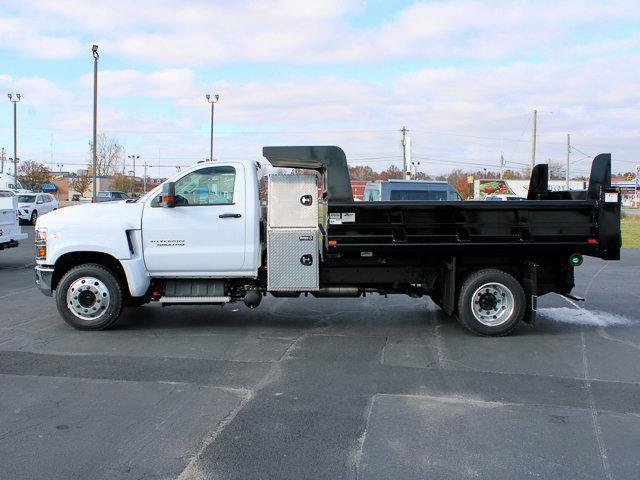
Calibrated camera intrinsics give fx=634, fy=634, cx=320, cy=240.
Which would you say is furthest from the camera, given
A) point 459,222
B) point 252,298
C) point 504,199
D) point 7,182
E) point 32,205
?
point 7,182

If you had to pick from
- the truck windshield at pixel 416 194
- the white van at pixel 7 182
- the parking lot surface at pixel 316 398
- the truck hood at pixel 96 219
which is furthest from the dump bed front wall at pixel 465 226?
the white van at pixel 7 182

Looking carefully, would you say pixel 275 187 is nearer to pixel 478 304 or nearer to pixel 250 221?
pixel 250 221

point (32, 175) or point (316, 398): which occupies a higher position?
point (32, 175)

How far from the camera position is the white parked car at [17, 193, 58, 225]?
108ft

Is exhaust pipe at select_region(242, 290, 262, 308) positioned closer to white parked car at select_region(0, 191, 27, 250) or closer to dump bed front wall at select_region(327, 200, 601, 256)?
dump bed front wall at select_region(327, 200, 601, 256)

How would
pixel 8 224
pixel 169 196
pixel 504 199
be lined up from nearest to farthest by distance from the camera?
pixel 169 196, pixel 504 199, pixel 8 224

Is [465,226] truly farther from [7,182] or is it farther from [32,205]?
[7,182]

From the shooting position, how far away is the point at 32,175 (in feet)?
263

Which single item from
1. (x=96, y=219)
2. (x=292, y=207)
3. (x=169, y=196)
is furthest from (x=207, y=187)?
(x=96, y=219)

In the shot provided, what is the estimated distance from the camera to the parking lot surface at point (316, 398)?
438cm

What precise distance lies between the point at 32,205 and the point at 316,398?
31.9 m

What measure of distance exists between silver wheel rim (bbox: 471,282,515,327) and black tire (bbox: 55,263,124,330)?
472 cm

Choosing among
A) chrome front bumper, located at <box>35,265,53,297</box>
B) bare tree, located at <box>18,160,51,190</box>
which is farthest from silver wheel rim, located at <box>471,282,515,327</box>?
bare tree, located at <box>18,160,51,190</box>

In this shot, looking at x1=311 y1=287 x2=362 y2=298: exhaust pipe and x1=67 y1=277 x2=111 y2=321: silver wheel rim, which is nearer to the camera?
x1=67 y1=277 x2=111 y2=321: silver wheel rim
